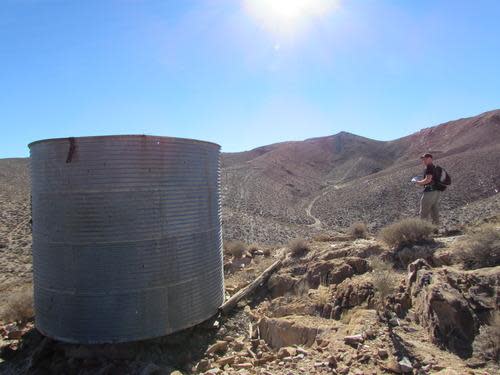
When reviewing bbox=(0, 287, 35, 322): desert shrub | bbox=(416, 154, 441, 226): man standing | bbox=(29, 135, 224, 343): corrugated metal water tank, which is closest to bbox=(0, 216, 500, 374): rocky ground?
bbox=(0, 287, 35, 322): desert shrub

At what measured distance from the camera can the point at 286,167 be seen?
60.2 m

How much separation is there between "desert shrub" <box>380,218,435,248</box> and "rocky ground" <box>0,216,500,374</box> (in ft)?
0.63

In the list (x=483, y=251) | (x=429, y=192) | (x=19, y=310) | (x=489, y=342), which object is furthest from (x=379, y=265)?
(x=19, y=310)

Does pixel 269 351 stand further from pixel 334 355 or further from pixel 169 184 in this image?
pixel 169 184

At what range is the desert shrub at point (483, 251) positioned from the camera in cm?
556

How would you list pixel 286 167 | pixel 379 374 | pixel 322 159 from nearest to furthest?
pixel 379 374, pixel 286 167, pixel 322 159

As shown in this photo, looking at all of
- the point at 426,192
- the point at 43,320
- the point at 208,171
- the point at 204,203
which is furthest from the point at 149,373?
the point at 426,192

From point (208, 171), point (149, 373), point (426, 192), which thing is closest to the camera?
point (149, 373)

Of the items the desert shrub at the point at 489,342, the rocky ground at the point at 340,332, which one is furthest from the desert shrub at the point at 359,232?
the desert shrub at the point at 489,342

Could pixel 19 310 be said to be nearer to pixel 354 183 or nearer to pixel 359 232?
pixel 359 232

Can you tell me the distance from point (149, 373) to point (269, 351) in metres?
1.55

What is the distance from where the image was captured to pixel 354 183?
45.3m

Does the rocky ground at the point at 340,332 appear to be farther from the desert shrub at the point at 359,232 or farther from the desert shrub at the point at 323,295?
the desert shrub at the point at 359,232

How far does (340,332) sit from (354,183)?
41.7 metres
